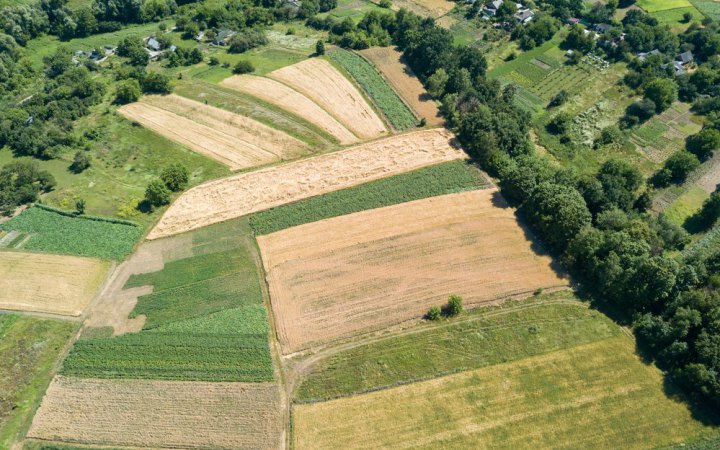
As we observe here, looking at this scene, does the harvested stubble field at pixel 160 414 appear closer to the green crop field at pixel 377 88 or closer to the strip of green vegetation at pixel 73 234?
the strip of green vegetation at pixel 73 234

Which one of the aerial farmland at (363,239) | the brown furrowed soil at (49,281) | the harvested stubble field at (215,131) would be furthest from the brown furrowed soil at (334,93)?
the brown furrowed soil at (49,281)

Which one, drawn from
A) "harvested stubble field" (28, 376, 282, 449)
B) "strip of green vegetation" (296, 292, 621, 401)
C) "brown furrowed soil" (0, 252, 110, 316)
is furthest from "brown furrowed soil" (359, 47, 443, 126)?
"brown furrowed soil" (0, 252, 110, 316)

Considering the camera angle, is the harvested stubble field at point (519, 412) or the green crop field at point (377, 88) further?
the green crop field at point (377, 88)

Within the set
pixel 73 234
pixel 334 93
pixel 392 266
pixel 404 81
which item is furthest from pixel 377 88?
pixel 73 234

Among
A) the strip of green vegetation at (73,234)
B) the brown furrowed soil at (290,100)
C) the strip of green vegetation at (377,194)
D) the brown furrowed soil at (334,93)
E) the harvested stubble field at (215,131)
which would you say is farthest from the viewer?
the brown furrowed soil at (334,93)

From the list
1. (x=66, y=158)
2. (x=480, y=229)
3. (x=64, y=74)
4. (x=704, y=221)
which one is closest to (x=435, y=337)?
(x=480, y=229)

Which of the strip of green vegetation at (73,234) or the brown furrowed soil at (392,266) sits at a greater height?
the brown furrowed soil at (392,266)
